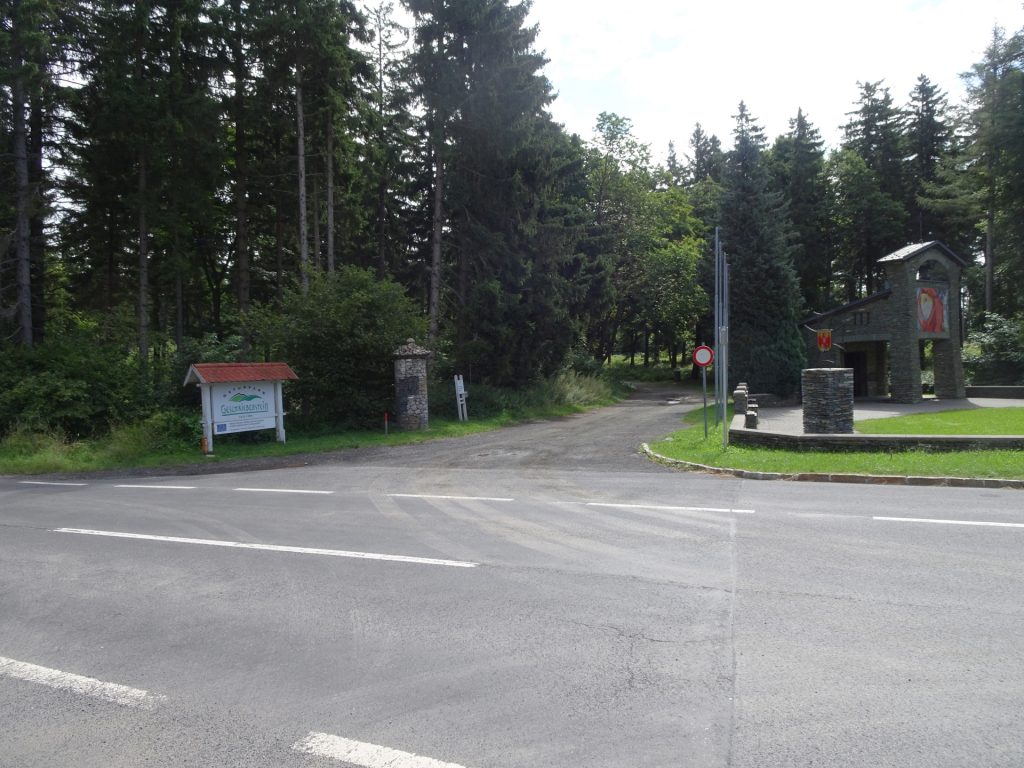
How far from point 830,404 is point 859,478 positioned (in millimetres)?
5157

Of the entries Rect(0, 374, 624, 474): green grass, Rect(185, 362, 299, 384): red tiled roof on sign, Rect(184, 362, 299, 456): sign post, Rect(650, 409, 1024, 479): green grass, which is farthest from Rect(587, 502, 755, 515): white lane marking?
Rect(184, 362, 299, 456): sign post

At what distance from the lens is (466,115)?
30016 millimetres

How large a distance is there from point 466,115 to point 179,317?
16950 mm

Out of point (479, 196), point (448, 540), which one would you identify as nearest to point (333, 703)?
point (448, 540)

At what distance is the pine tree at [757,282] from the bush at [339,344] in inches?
653

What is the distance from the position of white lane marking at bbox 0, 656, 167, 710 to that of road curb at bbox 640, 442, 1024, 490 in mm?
11070

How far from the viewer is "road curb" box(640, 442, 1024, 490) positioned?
11.2 m

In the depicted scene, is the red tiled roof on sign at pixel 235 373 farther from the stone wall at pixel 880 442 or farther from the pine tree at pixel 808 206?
the pine tree at pixel 808 206

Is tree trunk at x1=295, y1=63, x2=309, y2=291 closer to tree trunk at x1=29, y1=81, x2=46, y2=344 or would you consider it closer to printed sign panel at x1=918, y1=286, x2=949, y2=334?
tree trunk at x1=29, y1=81, x2=46, y2=344

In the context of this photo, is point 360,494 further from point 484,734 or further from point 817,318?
point 817,318

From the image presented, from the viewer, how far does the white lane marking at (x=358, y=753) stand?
343cm

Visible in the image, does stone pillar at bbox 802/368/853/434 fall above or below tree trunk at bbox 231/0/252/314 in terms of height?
below

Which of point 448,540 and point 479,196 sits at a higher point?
point 479,196

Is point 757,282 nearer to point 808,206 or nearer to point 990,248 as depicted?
point 990,248
